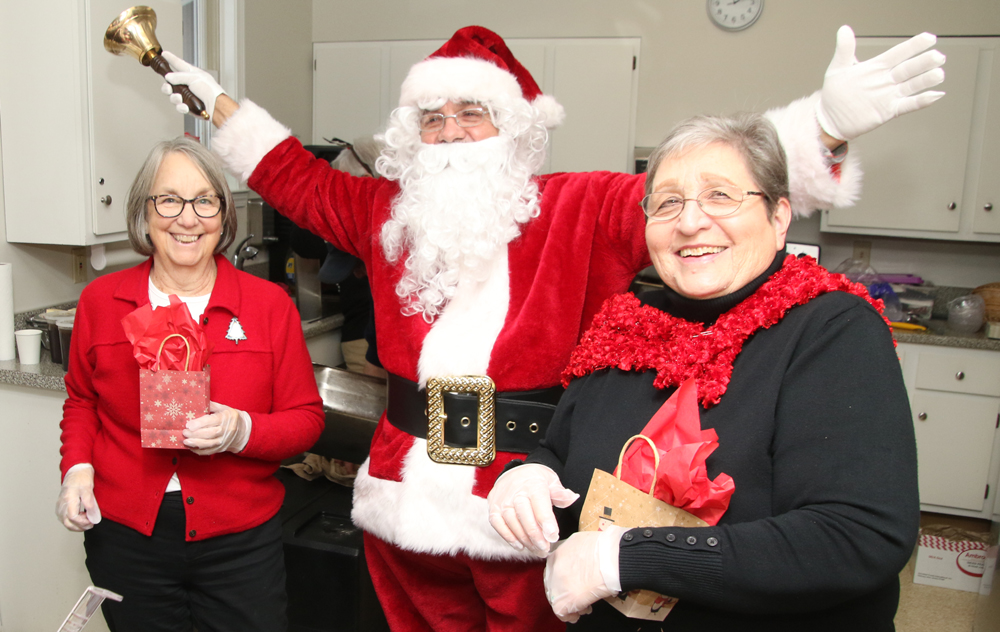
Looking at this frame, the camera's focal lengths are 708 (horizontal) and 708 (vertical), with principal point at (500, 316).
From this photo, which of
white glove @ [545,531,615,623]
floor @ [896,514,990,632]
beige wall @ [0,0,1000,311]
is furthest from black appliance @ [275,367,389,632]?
beige wall @ [0,0,1000,311]

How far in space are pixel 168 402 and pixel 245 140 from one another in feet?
2.65

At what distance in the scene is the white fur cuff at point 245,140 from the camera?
1889 mm

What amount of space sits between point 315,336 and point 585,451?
235cm

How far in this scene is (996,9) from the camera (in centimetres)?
389

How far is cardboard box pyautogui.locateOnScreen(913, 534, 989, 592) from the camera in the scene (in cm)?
308

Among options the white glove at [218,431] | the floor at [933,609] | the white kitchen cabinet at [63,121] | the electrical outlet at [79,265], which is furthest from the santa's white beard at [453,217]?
the floor at [933,609]

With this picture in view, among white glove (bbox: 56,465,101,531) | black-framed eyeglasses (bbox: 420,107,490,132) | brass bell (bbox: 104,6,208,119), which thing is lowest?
white glove (bbox: 56,465,101,531)

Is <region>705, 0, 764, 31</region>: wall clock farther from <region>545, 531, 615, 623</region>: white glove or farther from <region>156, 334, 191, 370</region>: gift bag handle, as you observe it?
<region>545, 531, 615, 623</region>: white glove

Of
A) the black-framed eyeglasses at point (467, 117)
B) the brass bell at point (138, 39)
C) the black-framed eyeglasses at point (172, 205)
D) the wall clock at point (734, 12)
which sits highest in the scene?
the wall clock at point (734, 12)

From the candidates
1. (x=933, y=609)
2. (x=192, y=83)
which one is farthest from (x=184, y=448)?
(x=933, y=609)

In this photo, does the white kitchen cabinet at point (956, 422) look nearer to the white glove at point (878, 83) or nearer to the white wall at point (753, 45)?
the white wall at point (753, 45)

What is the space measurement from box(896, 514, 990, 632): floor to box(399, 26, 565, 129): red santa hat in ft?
7.59

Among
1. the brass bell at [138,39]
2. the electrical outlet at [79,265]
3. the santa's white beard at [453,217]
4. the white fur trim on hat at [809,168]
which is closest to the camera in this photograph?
the white fur trim on hat at [809,168]

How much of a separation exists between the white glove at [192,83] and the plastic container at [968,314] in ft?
12.2
